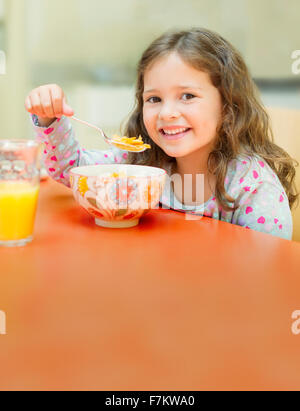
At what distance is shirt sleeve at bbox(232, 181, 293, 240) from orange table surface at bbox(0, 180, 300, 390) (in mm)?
218

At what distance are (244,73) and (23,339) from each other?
1.01 meters


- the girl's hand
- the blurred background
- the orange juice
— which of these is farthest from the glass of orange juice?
the blurred background

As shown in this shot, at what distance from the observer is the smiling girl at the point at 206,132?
3.42 feet

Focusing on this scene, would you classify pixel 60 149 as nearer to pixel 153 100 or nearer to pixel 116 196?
pixel 153 100

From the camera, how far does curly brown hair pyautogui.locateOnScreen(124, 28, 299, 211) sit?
3.70 ft

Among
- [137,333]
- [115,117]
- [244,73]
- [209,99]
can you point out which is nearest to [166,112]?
[209,99]

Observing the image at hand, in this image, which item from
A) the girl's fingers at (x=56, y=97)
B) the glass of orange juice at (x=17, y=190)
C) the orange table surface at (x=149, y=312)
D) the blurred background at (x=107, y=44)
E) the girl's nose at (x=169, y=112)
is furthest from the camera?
the blurred background at (x=107, y=44)

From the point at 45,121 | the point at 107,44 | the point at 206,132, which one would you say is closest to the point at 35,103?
the point at 45,121

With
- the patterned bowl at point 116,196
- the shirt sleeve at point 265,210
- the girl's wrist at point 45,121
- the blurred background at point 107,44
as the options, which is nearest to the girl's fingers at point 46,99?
the girl's wrist at point 45,121

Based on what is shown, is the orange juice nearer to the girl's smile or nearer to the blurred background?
the girl's smile

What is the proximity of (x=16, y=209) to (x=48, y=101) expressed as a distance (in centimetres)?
37

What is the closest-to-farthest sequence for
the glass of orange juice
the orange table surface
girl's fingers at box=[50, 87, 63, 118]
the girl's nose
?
the orange table surface, the glass of orange juice, girl's fingers at box=[50, 87, 63, 118], the girl's nose

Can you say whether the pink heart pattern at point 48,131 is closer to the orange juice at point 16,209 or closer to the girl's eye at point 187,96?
the girl's eye at point 187,96

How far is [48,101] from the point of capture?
98 centimetres
